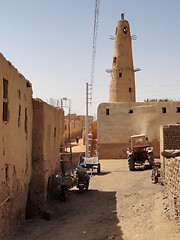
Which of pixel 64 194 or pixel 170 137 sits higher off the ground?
pixel 170 137

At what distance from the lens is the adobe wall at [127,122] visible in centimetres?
2316

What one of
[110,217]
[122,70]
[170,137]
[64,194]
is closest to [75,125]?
[122,70]

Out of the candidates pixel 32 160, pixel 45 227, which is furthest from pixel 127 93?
pixel 45 227

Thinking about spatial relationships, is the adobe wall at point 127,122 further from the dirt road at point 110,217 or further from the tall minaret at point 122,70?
the dirt road at point 110,217

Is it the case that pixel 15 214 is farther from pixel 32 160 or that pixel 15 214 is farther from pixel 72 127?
pixel 72 127

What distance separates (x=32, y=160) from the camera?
34.2 ft

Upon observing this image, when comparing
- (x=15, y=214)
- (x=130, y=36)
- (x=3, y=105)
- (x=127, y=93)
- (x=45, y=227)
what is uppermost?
(x=130, y=36)

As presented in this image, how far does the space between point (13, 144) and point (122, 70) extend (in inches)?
832

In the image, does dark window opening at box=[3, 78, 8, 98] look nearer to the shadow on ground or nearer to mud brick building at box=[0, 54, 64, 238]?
mud brick building at box=[0, 54, 64, 238]

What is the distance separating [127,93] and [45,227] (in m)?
20.4

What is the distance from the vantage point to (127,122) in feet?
77.6

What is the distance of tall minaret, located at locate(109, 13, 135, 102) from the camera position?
2745cm

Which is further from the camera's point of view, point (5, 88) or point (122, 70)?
point (122, 70)

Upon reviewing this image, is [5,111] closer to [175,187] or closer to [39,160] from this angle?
[39,160]
